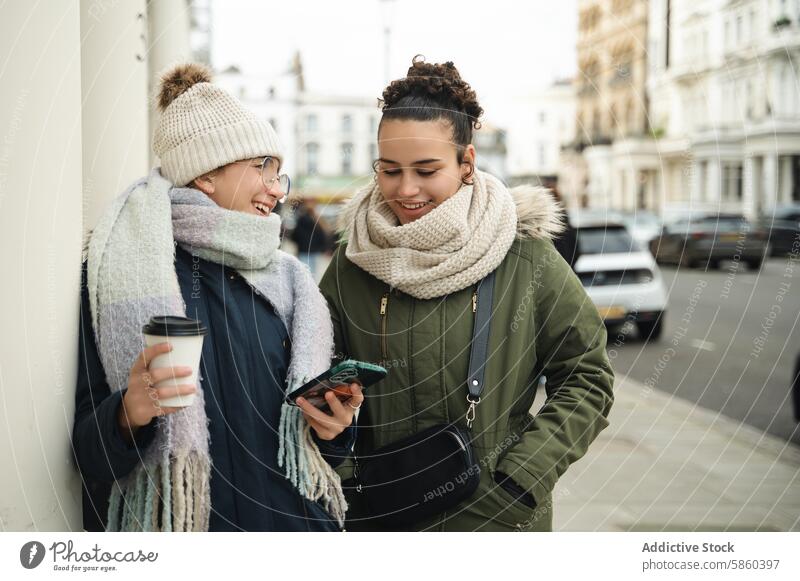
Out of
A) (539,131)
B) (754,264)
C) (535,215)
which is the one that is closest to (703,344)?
(754,264)

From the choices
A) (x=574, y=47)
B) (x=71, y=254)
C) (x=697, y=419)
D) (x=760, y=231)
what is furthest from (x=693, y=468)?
(x=760, y=231)

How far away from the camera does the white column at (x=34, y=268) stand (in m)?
1.84

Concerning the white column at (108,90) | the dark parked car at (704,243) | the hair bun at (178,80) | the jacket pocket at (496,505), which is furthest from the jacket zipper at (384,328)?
the dark parked car at (704,243)

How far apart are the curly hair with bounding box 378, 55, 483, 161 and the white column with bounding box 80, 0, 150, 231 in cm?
107

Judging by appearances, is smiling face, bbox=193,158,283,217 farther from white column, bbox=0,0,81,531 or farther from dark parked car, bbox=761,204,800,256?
dark parked car, bbox=761,204,800,256

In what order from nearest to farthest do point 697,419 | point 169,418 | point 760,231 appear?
point 169,418, point 697,419, point 760,231

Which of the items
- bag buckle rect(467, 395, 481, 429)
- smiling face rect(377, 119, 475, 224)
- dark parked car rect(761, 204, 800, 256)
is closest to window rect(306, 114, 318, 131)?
smiling face rect(377, 119, 475, 224)

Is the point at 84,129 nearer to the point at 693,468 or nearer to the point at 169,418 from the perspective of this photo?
the point at 169,418

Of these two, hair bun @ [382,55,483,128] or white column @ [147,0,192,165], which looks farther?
white column @ [147,0,192,165]

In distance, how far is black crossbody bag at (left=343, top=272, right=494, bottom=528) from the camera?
2.01 metres

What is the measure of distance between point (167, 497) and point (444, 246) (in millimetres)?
786

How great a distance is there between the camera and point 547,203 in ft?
7.11

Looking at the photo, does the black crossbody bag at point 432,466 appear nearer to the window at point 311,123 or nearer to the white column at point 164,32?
the window at point 311,123
